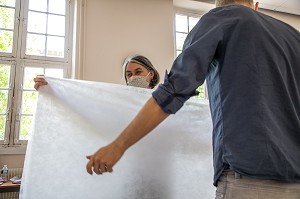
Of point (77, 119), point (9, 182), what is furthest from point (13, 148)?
point (77, 119)

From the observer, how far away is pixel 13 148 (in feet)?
9.34

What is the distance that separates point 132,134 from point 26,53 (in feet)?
9.61

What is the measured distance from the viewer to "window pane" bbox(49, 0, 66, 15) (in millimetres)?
3365

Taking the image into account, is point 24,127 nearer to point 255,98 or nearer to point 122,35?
point 122,35

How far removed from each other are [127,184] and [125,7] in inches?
108

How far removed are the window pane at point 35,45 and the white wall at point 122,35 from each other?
59cm

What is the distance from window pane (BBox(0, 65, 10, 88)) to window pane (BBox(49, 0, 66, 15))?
922 millimetres

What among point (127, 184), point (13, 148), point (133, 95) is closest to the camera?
point (127, 184)

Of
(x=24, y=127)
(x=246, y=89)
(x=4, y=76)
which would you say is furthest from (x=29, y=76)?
(x=246, y=89)

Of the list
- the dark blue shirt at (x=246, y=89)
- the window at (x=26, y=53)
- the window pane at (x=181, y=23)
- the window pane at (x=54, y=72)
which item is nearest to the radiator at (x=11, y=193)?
the window at (x=26, y=53)

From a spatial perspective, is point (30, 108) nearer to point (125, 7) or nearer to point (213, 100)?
point (125, 7)

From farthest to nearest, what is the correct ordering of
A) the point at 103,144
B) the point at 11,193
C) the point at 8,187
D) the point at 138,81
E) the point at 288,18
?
1. the point at 288,18
2. the point at 11,193
3. the point at 8,187
4. the point at 138,81
5. the point at 103,144

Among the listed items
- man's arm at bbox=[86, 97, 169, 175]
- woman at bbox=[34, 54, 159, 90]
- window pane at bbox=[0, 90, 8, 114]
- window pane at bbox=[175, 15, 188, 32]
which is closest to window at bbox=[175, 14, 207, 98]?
window pane at bbox=[175, 15, 188, 32]

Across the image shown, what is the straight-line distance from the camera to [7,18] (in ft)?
10.3
